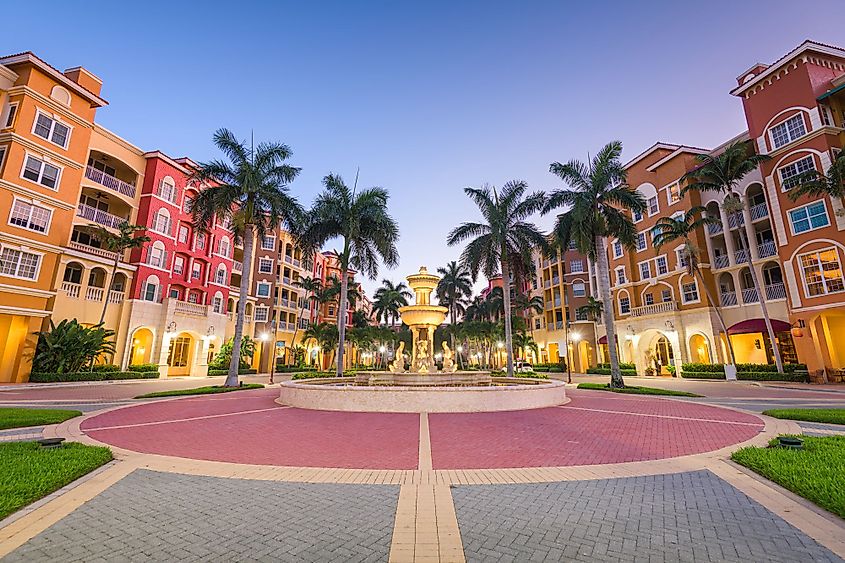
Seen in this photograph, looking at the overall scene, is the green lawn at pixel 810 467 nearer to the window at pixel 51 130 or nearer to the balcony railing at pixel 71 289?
the balcony railing at pixel 71 289

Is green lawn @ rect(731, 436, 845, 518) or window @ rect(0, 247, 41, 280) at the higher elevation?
window @ rect(0, 247, 41, 280)

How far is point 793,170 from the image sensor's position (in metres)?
25.3

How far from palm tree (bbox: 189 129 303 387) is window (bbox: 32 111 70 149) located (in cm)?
1137

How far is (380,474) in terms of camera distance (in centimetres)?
604

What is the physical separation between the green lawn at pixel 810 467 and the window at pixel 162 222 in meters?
39.2

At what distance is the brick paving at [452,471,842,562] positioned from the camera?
11.5 feet

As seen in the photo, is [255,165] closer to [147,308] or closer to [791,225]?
[147,308]

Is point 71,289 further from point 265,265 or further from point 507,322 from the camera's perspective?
point 507,322

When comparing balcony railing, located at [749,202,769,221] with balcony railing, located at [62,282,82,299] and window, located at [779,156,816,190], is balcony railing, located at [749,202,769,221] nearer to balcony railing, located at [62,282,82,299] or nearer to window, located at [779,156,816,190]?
window, located at [779,156,816,190]

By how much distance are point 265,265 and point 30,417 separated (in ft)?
131

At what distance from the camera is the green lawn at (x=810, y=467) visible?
4.74 meters

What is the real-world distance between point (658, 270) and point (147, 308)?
4523cm

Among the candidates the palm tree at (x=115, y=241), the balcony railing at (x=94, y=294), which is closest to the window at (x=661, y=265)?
the palm tree at (x=115, y=241)

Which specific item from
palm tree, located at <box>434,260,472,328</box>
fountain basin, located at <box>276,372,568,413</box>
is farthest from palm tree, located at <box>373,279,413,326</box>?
fountain basin, located at <box>276,372,568,413</box>
